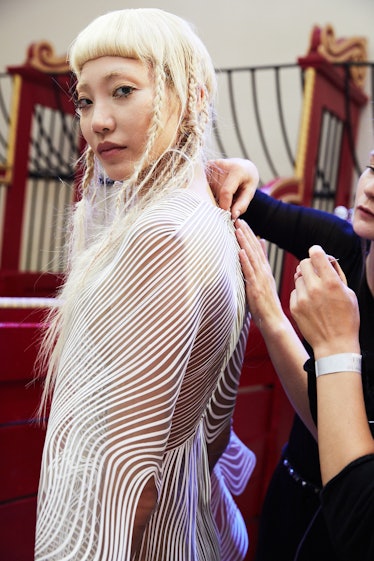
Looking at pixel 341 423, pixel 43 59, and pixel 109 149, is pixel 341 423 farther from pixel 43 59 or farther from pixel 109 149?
pixel 43 59

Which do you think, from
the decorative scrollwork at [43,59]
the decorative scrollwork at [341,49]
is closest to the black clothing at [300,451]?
the decorative scrollwork at [341,49]

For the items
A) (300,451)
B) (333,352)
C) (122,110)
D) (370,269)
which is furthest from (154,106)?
(300,451)

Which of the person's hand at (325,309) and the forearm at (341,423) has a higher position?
the person's hand at (325,309)

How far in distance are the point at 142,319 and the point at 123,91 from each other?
1.19 ft

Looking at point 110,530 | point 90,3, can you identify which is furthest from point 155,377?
point 90,3

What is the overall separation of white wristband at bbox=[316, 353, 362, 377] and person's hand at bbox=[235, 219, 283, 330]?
0.90 feet

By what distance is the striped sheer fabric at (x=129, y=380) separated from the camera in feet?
2.88

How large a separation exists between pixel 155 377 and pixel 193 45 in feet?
1.76

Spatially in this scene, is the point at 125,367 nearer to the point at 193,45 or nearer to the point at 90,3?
the point at 193,45

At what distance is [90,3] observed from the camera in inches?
205

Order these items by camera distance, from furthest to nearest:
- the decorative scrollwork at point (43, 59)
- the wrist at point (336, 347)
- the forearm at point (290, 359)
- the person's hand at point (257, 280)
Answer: the decorative scrollwork at point (43, 59)
the forearm at point (290, 359)
the person's hand at point (257, 280)
the wrist at point (336, 347)

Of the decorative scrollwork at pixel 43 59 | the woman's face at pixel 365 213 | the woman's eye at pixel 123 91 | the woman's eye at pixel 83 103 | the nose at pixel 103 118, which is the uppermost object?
the decorative scrollwork at pixel 43 59

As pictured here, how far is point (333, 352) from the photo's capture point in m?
0.97

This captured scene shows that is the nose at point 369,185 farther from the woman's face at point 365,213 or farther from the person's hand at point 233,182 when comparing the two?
the person's hand at point 233,182
